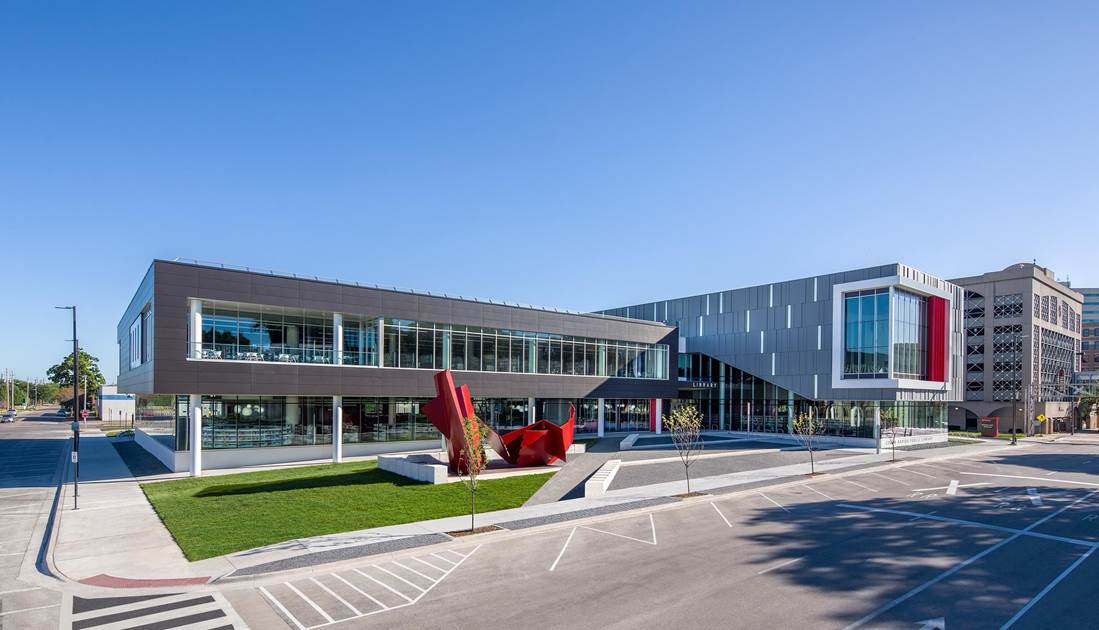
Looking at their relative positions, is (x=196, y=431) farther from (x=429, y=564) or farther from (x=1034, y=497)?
(x=1034, y=497)

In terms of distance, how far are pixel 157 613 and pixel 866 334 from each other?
168ft

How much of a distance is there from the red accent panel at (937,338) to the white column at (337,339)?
47.5 m

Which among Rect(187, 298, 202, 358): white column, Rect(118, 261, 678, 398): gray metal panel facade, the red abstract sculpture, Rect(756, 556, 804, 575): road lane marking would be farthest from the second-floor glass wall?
Rect(756, 556, 804, 575): road lane marking

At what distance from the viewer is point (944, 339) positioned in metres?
54.6

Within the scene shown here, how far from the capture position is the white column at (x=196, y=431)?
1260 inches

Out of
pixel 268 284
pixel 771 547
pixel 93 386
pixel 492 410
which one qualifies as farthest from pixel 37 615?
pixel 93 386

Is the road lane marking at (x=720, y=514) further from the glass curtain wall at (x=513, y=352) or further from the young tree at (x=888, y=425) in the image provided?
the young tree at (x=888, y=425)

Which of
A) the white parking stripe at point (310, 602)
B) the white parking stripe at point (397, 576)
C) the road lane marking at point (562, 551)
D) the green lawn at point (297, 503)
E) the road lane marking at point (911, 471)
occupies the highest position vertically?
the white parking stripe at point (310, 602)

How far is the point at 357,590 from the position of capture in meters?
13.8

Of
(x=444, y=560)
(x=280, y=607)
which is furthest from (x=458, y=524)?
(x=280, y=607)

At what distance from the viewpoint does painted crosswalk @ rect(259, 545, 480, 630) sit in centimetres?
1244

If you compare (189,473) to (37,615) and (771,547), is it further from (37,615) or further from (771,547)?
(771,547)

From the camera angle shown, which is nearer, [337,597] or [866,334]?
[337,597]

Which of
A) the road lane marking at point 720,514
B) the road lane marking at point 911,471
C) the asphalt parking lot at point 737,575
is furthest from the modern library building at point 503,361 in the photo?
the road lane marking at point 720,514
